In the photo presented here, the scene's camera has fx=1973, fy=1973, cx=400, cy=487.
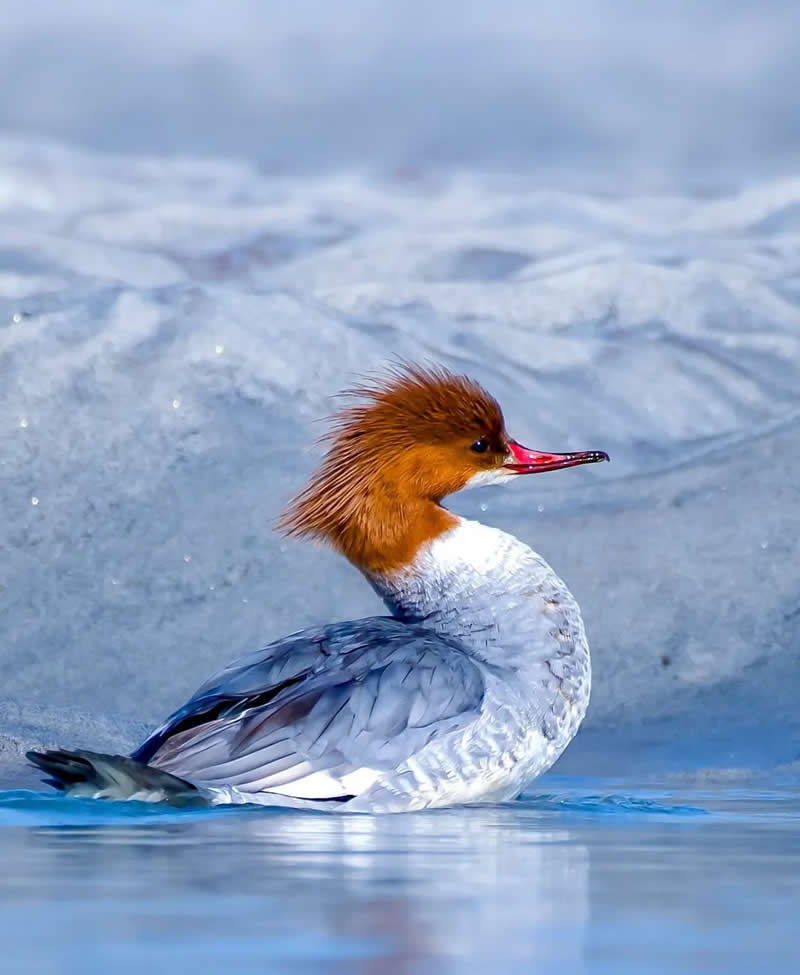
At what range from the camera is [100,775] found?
404 cm

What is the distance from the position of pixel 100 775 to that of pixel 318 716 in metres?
0.63

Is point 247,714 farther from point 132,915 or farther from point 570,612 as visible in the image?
point 132,915

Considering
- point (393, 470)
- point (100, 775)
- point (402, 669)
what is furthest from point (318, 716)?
point (393, 470)

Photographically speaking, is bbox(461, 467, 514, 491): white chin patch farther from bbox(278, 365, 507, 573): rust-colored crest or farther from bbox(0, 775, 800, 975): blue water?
bbox(0, 775, 800, 975): blue water

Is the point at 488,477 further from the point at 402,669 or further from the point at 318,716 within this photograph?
the point at 318,716

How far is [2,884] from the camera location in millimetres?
2910

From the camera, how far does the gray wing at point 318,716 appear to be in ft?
14.5

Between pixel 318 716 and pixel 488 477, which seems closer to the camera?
pixel 318 716

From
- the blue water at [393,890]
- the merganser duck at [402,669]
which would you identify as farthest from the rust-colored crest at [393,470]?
the blue water at [393,890]

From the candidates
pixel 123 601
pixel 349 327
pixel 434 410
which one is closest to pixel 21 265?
pixel 349 327

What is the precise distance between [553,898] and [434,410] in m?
2.58

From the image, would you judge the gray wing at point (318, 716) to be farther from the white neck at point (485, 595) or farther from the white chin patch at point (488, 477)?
the white chin patch at point (488, 477)

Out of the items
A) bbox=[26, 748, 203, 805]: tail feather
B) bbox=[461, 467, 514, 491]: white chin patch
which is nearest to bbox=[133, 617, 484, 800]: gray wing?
bbox=[26, 748, 203, 805]: tail feather

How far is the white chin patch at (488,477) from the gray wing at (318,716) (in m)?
0.81
